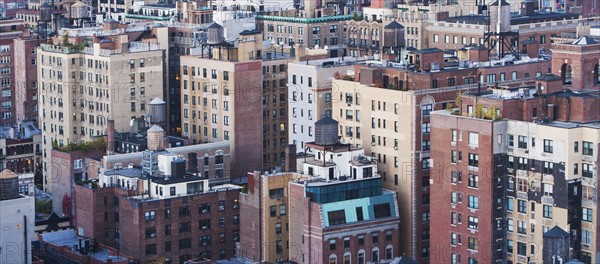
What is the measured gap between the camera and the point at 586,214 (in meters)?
151

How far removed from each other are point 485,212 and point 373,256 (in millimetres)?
12481

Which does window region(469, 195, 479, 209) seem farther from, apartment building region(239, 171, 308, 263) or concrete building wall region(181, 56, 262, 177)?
concrete building wall region(181, 56, 262, 177)

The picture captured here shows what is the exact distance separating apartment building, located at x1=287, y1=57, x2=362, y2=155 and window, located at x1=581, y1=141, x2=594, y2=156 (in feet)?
93.1

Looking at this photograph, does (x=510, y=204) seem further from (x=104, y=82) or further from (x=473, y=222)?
(x=104, y=82)

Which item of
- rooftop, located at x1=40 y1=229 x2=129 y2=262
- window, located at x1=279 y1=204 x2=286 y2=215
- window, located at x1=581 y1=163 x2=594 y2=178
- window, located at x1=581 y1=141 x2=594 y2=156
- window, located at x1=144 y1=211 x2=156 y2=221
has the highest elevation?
window, located at x1=581 y1=141 x2=594 y2=156

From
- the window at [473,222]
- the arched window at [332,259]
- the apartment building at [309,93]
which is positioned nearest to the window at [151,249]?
the apartment building at [309,93]

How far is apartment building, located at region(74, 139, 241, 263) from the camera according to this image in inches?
6624

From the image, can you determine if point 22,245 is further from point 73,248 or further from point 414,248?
point 414,248

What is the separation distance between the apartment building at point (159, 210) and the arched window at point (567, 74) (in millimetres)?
28281

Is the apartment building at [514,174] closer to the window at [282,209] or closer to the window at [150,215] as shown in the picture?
the window at [282,209]

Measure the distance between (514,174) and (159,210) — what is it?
30399 millimetres

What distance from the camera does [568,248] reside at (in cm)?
14762

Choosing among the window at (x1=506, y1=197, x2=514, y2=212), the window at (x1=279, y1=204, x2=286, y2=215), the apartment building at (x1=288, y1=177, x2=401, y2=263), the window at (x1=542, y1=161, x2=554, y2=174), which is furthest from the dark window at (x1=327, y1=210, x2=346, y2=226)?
the window at (x1=542, y1=161, x2=554, y2=174)

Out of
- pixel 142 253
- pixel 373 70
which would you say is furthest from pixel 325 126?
pixel 142 253
